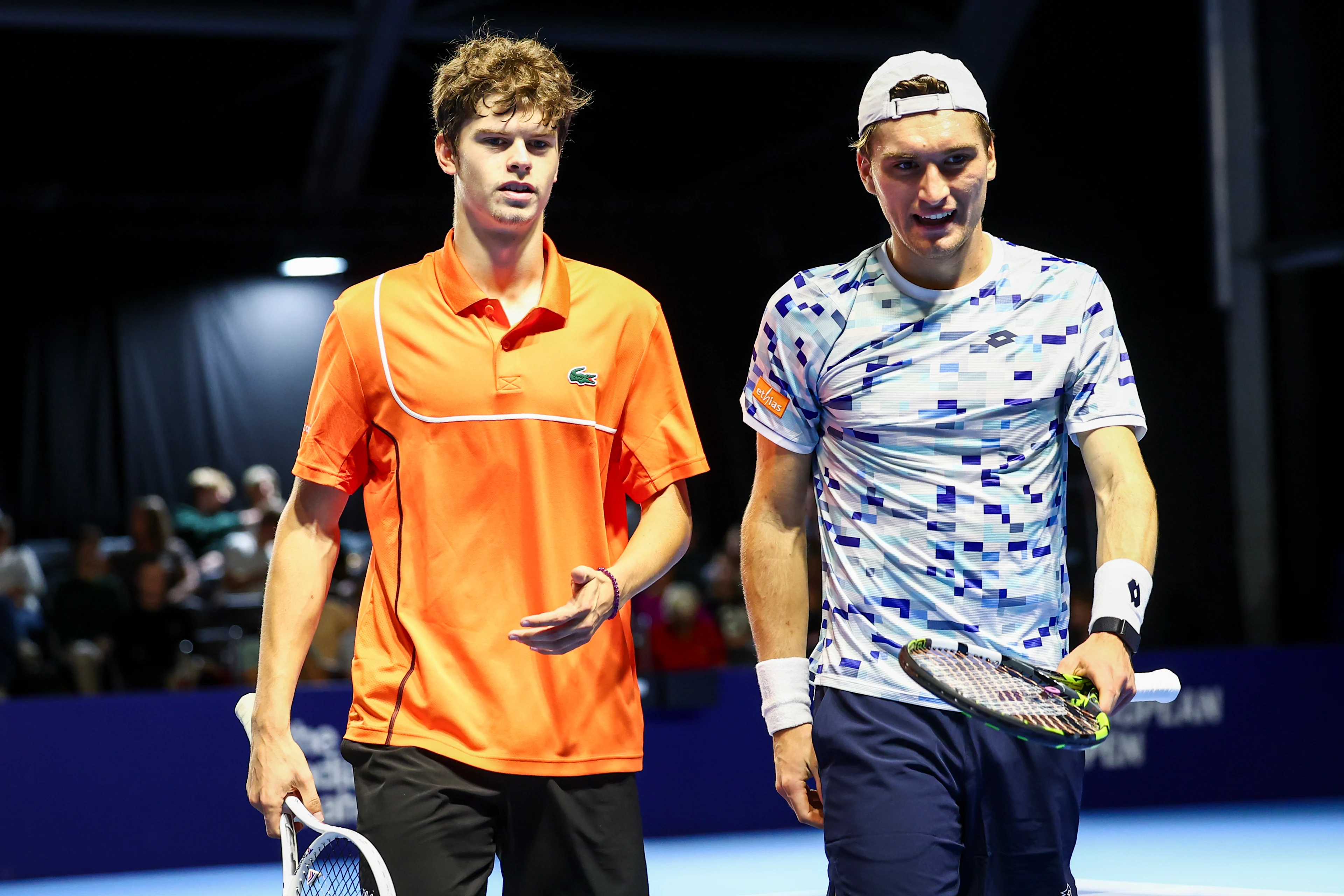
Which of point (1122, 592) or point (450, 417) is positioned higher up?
point (450, 417)

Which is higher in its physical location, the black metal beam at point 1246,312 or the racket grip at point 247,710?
the black metal beam at point 1246,312

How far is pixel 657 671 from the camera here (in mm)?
8875

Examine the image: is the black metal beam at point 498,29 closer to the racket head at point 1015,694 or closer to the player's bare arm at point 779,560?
the player's bare arm at point 779,560

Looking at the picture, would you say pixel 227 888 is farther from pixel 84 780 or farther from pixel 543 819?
pixel 543 819

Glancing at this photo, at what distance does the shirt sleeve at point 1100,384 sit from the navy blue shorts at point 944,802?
55 centimetres

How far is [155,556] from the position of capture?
1062 centimetres

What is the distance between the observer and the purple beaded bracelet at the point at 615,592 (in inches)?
105

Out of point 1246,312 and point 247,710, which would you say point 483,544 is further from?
point 1246,312

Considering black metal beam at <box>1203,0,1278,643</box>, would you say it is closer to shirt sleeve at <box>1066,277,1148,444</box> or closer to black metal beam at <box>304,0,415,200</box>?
black metal beam at <box>304,0,415,200</box>

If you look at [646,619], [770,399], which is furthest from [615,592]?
[646,619]

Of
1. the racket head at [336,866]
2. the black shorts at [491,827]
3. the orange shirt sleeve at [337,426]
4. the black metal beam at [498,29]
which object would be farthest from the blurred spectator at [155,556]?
the racket head at [336,866]

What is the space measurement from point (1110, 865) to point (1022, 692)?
5.61 m

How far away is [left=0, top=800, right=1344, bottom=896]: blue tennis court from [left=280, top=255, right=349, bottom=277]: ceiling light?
727cm

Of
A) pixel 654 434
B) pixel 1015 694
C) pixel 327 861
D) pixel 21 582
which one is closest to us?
pixel 1015 694
